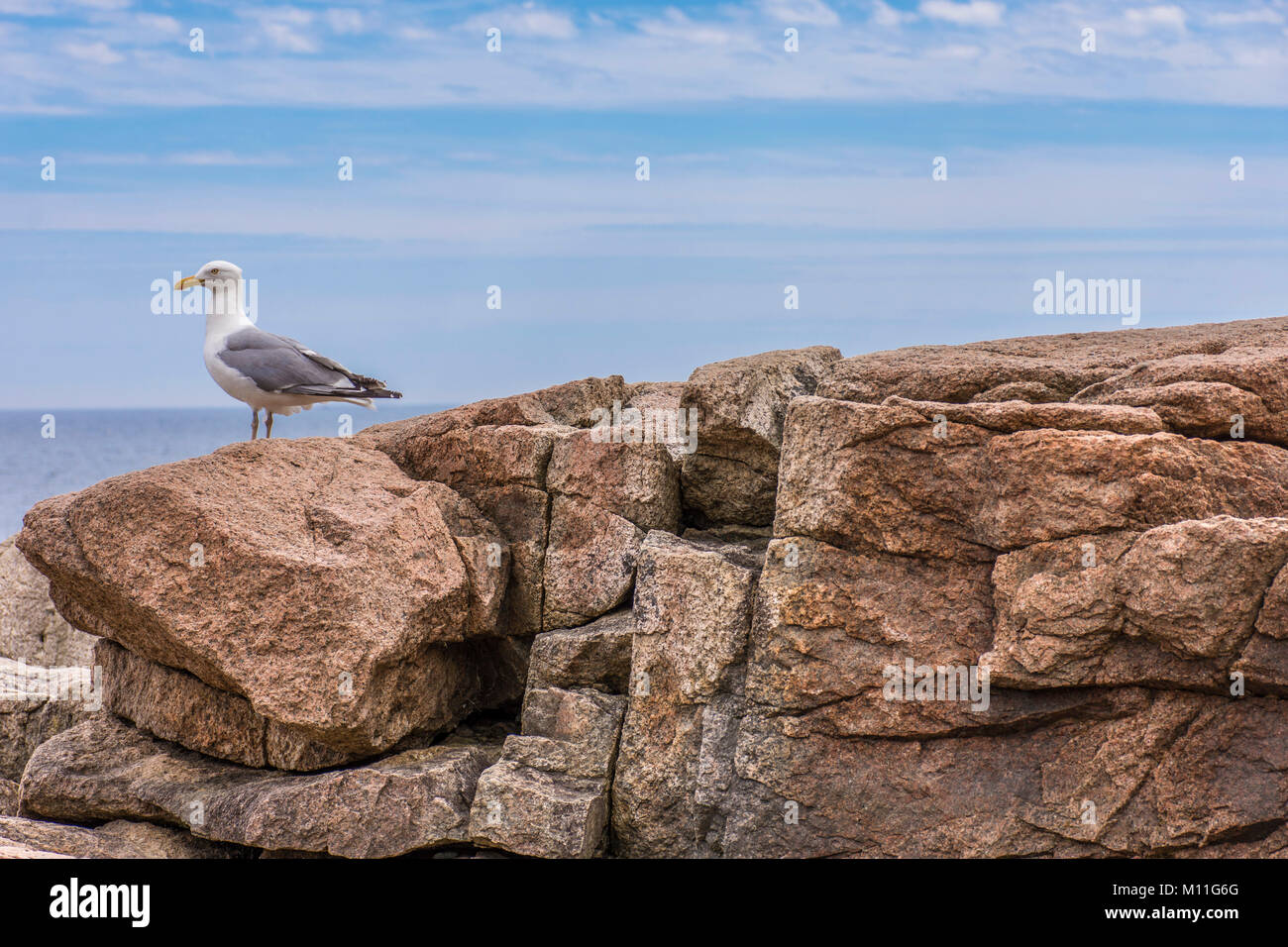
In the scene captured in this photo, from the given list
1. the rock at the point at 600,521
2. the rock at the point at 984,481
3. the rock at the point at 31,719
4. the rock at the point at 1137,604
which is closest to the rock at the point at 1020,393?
the rock at the point at 984,481

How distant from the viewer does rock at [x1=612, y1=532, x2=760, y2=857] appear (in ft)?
29.1

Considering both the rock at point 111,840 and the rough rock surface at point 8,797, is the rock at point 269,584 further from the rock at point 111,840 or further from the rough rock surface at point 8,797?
Answer: the rough rock surface at point 8,797

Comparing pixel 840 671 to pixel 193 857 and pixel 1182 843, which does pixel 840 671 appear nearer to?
pixel 1182 843

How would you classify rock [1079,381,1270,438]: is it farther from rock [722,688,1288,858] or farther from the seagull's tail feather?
the seagull's tail feather

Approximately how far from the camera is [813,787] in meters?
8.54

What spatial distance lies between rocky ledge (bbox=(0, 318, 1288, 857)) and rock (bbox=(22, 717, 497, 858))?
1.3 inches

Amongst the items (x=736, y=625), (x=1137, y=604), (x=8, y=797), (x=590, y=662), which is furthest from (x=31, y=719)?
(x=1137, y=604)

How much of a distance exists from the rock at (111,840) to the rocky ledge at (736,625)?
3 cm

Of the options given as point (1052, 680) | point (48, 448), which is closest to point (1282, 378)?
point (1052, 680)

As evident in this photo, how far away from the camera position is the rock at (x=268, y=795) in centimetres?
902

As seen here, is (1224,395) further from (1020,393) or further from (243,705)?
(243,705)

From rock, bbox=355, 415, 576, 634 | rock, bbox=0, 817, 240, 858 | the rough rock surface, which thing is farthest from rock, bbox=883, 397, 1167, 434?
the rough rock surface

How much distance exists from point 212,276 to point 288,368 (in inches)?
52.0

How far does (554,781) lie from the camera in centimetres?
906
